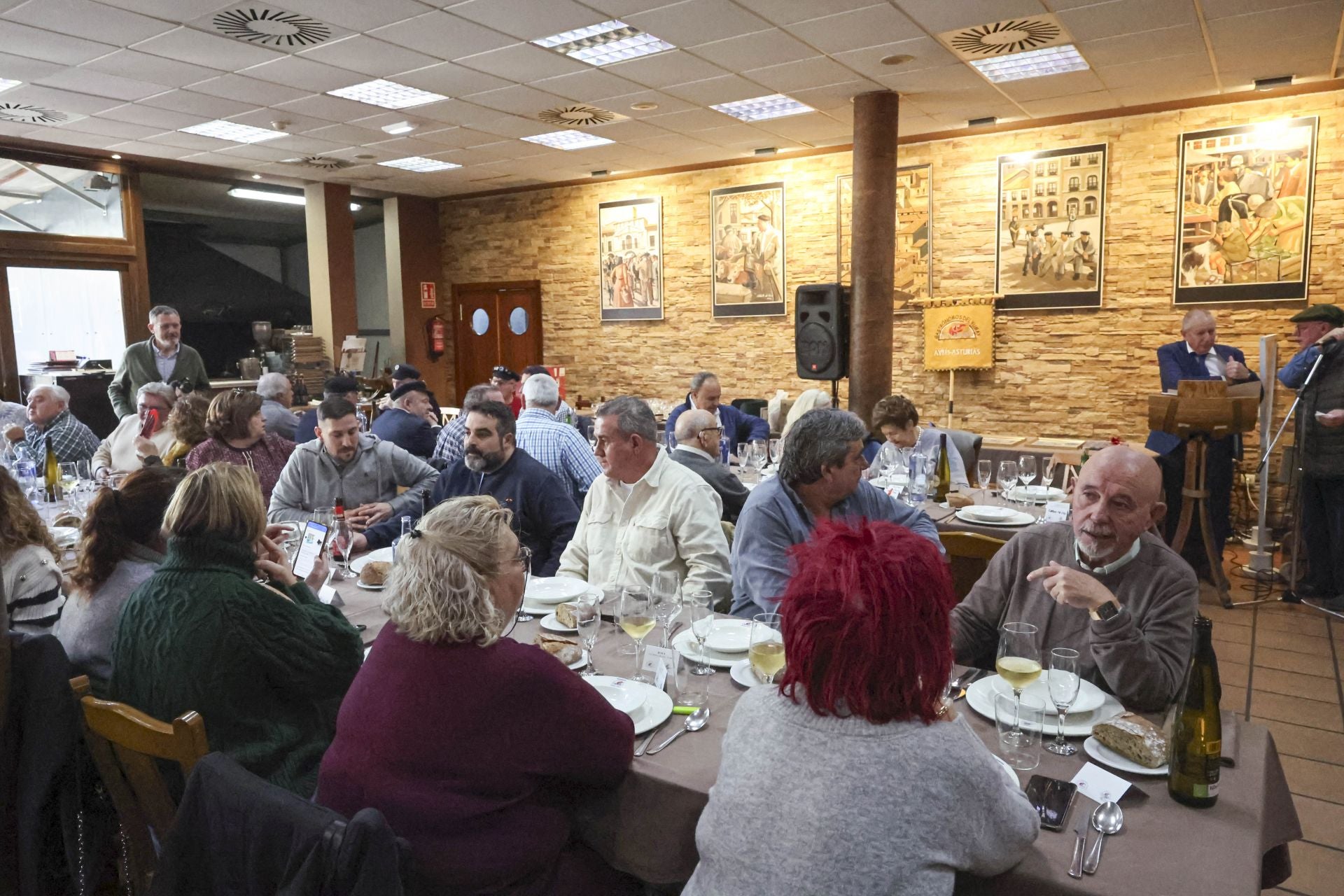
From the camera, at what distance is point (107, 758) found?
6.01 feet

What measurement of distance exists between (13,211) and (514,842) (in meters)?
9.81

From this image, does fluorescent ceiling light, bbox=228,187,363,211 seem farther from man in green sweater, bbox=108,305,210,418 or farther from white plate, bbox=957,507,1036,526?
white plate, bbox=957,507,1036,526

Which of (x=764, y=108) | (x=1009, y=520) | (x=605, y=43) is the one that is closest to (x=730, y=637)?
(x=1009, y=520)

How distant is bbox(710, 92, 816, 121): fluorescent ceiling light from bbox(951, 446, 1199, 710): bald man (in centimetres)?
535

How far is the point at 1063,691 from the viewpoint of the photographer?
166cm

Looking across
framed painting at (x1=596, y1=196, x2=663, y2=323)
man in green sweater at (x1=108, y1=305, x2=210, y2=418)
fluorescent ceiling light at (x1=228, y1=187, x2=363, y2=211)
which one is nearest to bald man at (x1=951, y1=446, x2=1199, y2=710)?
man in green sweater at (x1=108, y1=305, x2=210, y2=418)

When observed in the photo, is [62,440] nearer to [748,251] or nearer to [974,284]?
[748,251]

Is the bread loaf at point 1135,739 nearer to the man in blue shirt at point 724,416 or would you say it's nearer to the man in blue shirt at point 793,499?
the man in blue shirt at point 793,499

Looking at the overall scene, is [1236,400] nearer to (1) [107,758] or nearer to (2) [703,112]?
(2) [703,112]

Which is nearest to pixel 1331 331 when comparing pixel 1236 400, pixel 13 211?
pixel 1236 400

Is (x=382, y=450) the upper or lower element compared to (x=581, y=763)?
upper

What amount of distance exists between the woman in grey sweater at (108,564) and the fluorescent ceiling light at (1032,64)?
A: 5.71 meters

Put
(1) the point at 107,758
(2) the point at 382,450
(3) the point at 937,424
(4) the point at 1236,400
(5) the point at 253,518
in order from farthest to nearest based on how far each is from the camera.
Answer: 1. (3) the point at 937,424
2. (4) the point at 1236,400
3. (2) the point at 382,450
4. (5) the point at 253,518
5. (1) the point at 107,758

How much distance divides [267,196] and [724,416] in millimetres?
7987
